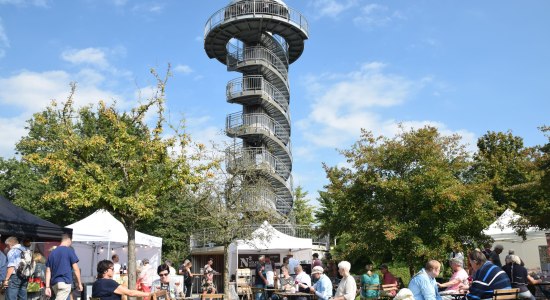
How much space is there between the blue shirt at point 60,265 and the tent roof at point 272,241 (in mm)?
11091

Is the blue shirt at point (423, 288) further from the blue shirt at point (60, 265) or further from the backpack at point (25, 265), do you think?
the backpack at point (25, 265)

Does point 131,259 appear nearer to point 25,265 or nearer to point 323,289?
point 25,265

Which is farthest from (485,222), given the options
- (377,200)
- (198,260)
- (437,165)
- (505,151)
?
(505,151)

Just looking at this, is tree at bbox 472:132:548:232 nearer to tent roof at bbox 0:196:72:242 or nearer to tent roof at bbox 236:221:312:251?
tent roof at bbox 236:221:312:251

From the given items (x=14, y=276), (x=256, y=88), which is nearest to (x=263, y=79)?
(x=256, y=88)

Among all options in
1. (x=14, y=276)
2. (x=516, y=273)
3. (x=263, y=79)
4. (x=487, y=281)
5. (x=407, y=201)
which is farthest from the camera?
(x=263, y=79)

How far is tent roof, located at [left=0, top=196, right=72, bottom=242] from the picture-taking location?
1038 centimetres

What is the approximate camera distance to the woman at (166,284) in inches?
398

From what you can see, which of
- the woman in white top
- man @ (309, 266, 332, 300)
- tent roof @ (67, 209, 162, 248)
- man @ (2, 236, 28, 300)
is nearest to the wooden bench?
the woman in white top

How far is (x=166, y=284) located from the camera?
409 inches

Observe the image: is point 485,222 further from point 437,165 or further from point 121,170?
point 121,170

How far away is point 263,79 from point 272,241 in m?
11.2

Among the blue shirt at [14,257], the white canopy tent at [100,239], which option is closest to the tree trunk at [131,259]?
the white canopy tent at [100,239]

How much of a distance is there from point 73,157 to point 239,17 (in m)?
17.9
